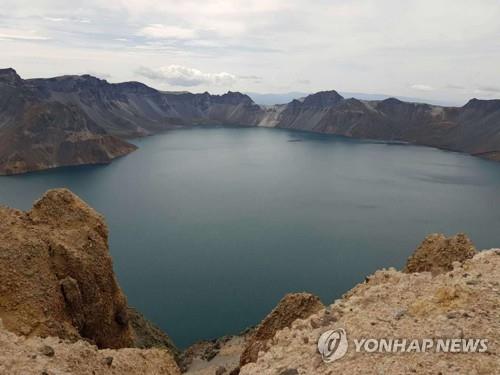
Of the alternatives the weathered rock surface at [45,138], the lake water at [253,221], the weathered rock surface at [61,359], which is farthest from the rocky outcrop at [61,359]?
the weathered rock surface at [45,138]

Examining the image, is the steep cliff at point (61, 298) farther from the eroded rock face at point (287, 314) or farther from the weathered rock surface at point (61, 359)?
the eroded rock face at point (287, 314)

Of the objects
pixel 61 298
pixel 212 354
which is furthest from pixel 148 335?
pixel 61 298

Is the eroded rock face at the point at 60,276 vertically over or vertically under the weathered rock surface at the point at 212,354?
over

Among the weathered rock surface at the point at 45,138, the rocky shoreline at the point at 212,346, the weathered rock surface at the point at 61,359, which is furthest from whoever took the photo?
the weathered rock surface at the point at 45,138

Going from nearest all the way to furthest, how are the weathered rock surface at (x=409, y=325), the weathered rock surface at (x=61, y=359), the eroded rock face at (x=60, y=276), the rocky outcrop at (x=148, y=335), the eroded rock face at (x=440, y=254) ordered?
1. the weathered rock surface at (x=409, y=325)
2. the weathered rock surface at (x=61, y=359)
3. the eroded rock face at (x=60, y=276)
4. the eroded rock face at (x=440, y=254)
5. the rocky outcrop at (x=148, y=335)

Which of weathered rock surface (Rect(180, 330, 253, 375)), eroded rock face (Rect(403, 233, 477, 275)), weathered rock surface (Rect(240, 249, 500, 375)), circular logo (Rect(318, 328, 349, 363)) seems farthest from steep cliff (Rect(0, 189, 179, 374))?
eroded rock face (Rect(403, 233, 477, 275))

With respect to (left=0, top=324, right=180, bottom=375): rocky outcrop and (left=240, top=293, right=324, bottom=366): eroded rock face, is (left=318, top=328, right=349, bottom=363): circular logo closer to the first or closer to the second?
(left=240, top=293, right=324, bottom=366): eroded rock face

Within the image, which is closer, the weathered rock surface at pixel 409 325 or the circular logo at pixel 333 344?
the weathered rock surface at pixel 409 325
